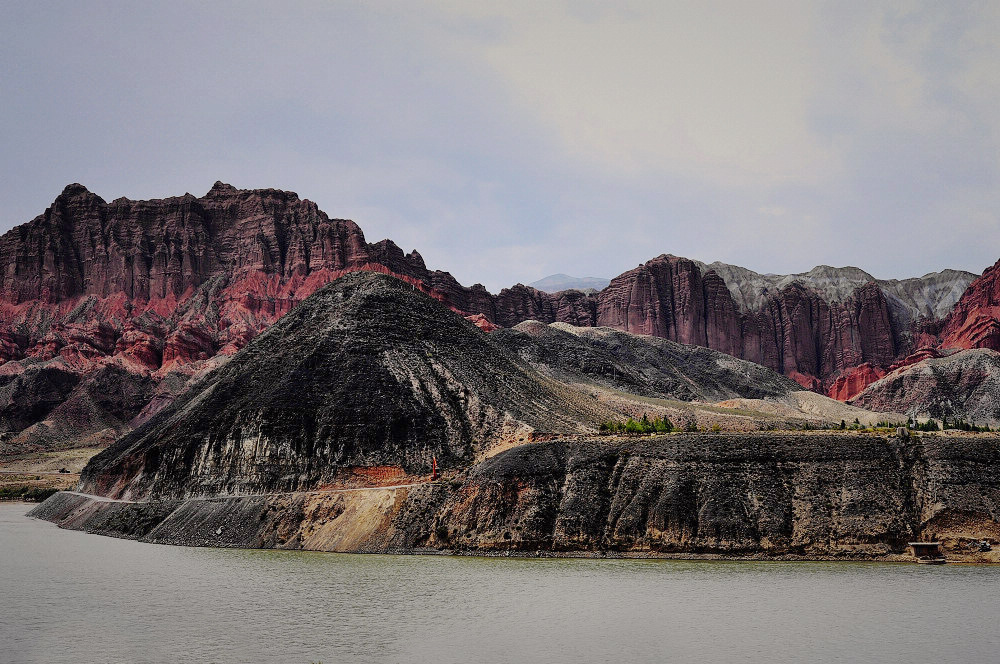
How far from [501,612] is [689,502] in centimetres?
2051

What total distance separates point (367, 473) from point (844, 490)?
127 ft

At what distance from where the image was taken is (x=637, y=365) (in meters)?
176

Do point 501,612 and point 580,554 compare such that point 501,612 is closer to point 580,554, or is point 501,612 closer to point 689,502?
point 580,554

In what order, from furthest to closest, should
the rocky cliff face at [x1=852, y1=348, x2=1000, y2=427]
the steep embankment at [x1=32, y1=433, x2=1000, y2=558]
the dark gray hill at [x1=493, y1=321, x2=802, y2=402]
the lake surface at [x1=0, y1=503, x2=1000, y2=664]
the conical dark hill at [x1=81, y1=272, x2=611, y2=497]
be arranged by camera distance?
the rocky cliff face at [x1=852, y1=348, x2=1000, y2=427], the dark gray hill at [x1=493, y1=321, x2=802, y2=402], the conical dark hill at [x1=81, y1=272, x2=611, y2=497], the steep embankment at [x1=32, y1=433, x2=1000, y2=558], the lake surface at [x1=0, y1=503, x2=1000, y2=664]

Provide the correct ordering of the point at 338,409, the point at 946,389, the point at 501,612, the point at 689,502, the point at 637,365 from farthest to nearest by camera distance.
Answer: the point at 946,389, the point at 637,365, the point at 338,409, the point at 689,502, the point at 501,612

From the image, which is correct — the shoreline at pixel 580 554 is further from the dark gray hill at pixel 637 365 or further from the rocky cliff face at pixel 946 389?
the rocky cliff face at pixel 946 389

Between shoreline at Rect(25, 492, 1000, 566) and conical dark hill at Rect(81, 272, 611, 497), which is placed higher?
conical dark hill at Rect(81, 272, 611, 497)

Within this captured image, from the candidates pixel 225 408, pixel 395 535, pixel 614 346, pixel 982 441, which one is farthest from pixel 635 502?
pixel 614 346

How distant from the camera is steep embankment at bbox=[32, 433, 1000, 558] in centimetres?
4841

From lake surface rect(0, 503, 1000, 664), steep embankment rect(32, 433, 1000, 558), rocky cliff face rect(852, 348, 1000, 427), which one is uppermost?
rocky cliff face rect(852, 348, 1000, 427)

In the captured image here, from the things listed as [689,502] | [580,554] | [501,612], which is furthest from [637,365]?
[501,612]

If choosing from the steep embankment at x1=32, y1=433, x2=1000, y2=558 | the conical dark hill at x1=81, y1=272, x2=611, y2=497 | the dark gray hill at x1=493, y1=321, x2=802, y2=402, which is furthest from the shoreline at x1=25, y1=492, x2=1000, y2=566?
the dark gray hill at x1=493, y1=321, x2=802, y2=402

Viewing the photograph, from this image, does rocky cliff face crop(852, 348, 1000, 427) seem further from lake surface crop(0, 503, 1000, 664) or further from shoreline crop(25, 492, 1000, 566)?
lake surface crop(0, 503, 1000, 664)

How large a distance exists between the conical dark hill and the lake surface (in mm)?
22842
